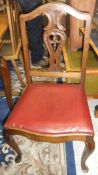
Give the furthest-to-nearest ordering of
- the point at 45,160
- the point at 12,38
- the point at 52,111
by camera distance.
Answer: the point at 12,38, the point at 45,160, the point at 52,111

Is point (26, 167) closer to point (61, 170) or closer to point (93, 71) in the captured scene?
point (61, 170)

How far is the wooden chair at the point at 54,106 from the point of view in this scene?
45.0 inches

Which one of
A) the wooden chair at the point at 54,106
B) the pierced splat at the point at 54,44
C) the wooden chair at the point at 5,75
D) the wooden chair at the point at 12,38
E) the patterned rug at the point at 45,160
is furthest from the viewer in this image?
the wooden chair at the point at 12,38

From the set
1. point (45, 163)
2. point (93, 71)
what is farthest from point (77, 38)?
point (45, 163)

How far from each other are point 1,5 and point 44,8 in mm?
1192

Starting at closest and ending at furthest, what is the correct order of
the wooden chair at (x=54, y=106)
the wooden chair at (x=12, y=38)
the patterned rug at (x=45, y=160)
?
the wooden chair at (x=54, y=106)
the patterned rug at (x=45, y=160)
the wooden chair at (x=12, y=38)

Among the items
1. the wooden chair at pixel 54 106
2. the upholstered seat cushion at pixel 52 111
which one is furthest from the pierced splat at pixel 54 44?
the upholstered seat cushion at pixel 52 111

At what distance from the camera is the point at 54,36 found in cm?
128

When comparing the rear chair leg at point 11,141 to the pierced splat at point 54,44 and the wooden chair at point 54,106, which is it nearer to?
the wooden chair at point 54,106

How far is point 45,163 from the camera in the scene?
4.85ft

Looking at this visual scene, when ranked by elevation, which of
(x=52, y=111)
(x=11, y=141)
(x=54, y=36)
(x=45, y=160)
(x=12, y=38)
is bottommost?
(x=45, y=160)

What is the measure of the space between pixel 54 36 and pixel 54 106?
0.44 m

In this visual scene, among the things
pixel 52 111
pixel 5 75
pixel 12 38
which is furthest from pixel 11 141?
pixel 12 38

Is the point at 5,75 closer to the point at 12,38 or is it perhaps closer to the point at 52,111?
the point at 12,38
